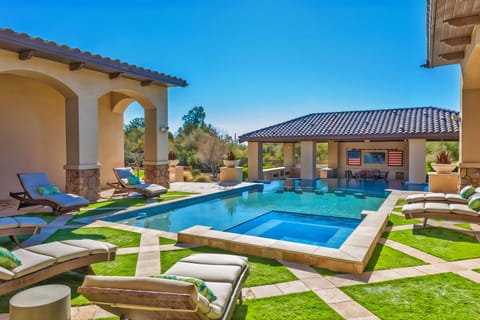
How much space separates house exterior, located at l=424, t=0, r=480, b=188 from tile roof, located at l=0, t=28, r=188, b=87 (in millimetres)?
8838

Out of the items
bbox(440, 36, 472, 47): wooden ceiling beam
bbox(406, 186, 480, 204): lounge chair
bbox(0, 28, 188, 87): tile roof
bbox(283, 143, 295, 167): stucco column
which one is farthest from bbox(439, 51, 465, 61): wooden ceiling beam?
bbox(283, 143, 295, 167): stucco column

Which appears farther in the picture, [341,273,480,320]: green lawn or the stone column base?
the stone column base

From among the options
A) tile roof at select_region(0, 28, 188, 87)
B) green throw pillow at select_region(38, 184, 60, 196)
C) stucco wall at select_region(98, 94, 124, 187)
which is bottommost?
green throw pillow at select_region(38, 184, 60, 196)

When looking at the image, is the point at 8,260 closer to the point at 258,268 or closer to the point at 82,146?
the point at 258,268

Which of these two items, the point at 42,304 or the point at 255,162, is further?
the point at 255,162

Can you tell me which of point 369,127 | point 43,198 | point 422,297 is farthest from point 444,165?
point 43,198

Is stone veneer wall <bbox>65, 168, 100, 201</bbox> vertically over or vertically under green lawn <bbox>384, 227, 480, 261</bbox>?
over

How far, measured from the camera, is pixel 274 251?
5051mm

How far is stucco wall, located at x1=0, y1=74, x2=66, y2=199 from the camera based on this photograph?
10.6 meters

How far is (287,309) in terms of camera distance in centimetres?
338

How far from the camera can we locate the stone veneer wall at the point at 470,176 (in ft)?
32.2

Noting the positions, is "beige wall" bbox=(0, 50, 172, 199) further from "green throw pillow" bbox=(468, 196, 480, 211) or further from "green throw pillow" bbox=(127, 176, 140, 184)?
"green throw pillow" bbox=(468, 196, 480, 211)

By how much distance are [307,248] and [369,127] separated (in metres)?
15.1

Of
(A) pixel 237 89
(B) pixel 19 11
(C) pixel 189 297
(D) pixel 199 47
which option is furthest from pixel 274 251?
(A) pixel 237 89
